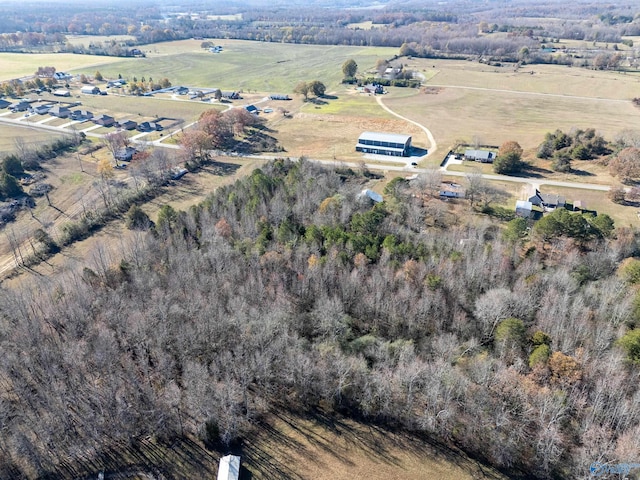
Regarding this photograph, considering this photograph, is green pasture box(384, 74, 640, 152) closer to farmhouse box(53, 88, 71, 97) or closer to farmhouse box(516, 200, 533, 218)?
A: farmhouse box(516, 200, 533, 218)

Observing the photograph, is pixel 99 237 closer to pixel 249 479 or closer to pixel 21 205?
pixel 21 205

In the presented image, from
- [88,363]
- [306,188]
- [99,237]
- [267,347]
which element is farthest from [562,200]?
[99,237]

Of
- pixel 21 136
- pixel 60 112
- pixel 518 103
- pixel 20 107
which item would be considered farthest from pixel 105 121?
pixel 518 103

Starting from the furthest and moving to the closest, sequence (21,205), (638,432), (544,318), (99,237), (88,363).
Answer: (21,205) → (99,237) → (544,318) → (88,363) → (638,432)

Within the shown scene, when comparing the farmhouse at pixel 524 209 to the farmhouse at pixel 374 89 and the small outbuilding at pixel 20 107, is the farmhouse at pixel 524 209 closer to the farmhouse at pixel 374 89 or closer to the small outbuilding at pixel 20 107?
the farmhouse at pixel 374 89

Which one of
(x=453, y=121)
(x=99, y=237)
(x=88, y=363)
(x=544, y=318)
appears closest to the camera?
(x=88, y=363)

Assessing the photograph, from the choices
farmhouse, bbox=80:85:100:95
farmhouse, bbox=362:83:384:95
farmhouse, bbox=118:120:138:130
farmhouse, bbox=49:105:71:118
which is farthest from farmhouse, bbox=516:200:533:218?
farmhouse, bbox=80:85:100:95

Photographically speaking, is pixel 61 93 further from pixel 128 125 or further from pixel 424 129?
pixel 424 129
